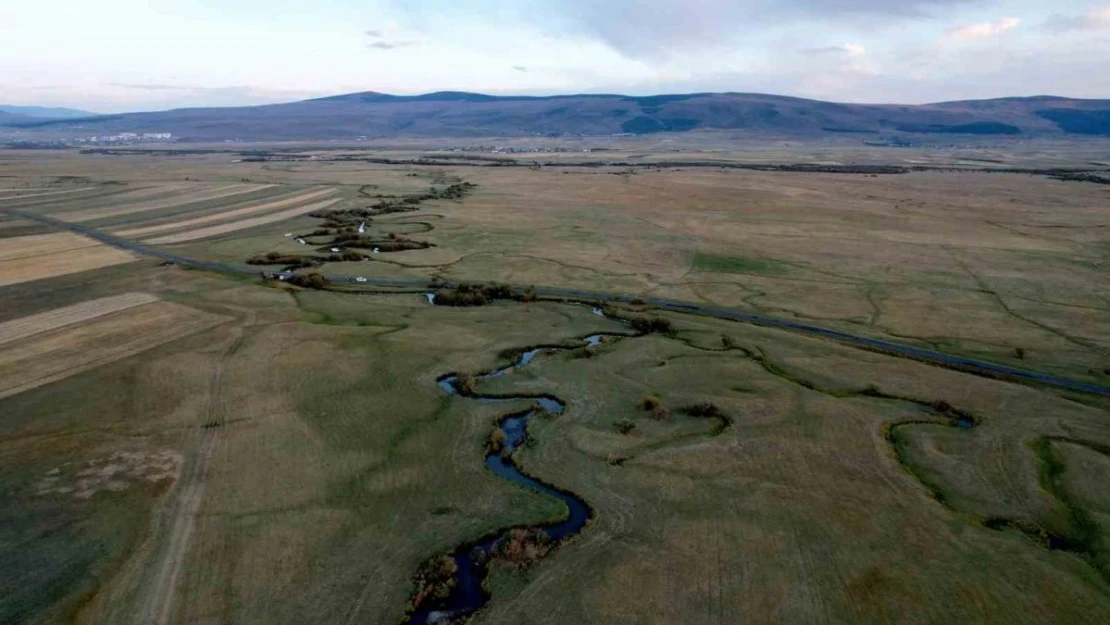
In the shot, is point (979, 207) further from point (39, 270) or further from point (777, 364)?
point (39, 270)

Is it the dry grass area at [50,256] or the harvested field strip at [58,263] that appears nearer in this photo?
the harvested field strip at [58,263]

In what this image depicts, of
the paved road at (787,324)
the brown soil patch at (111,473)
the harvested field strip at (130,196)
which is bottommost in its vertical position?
the paved road at (787,324)

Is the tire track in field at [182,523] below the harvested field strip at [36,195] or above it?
below

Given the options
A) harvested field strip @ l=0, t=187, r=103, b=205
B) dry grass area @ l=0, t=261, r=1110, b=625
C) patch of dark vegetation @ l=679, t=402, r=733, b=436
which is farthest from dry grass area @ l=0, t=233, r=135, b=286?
patch of dark vegetation @ l=679, t=402, r=733, b=436

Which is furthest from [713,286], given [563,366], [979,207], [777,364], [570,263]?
[979,207]

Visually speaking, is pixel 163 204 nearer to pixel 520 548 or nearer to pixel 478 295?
pixel 478 295

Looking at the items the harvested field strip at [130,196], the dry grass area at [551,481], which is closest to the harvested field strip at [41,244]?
the harvested field strip at [130,196]

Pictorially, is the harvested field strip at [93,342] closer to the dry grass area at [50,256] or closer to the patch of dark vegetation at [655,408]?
the dry grass area at [50,256]
